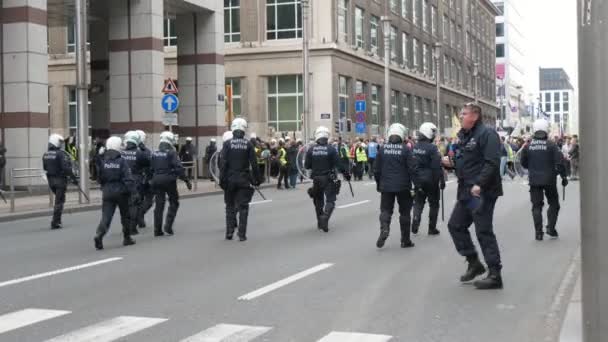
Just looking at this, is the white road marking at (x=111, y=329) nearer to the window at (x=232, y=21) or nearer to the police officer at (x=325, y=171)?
the police officer at (x=325, y=171)

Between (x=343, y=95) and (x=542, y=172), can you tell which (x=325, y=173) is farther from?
(x=343, y=95)

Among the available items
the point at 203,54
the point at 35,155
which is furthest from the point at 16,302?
the point at 203,54

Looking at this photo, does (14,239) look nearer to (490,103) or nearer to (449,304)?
(449,304)

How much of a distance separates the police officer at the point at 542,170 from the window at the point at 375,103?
40706mm

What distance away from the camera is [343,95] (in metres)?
48.2

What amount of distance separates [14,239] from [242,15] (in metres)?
35.1

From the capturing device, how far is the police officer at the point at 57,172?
51.8 feet

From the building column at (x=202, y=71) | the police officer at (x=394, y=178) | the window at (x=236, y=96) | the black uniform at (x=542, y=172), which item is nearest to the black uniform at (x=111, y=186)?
the police officer at (x=394, y=178)

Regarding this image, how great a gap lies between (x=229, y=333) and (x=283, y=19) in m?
41.8

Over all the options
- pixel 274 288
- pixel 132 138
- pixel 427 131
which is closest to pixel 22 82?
pixel 132 138

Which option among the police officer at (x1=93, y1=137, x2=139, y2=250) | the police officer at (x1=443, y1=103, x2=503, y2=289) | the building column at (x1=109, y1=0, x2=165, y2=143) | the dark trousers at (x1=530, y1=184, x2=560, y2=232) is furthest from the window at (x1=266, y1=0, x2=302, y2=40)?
the police officer at (x1=443, y1=103, x2=503, y2=289)

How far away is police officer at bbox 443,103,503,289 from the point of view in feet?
27.1

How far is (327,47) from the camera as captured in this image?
150ft

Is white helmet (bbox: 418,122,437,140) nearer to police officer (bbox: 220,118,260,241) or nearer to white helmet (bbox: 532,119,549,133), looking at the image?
white helmet (bbox: 532,119,549,133)
